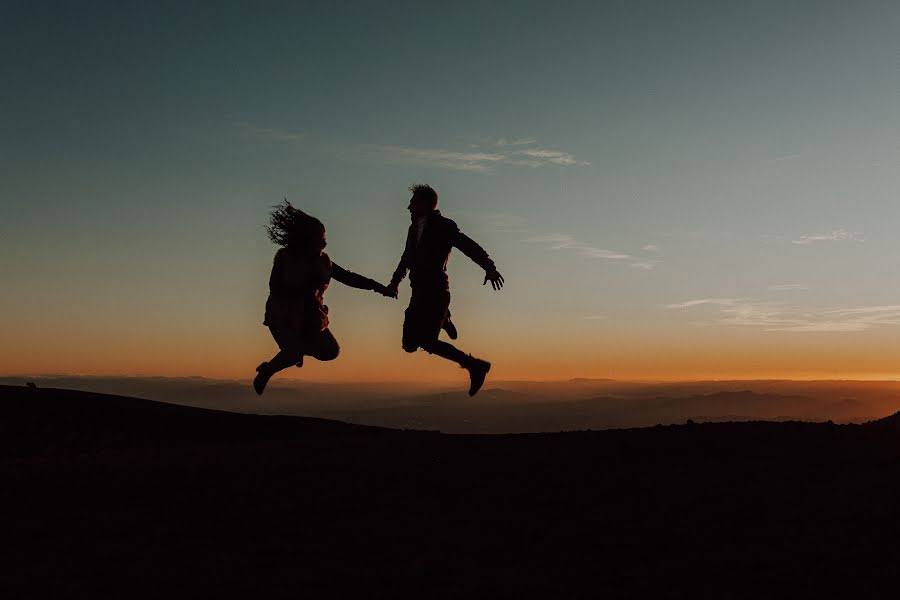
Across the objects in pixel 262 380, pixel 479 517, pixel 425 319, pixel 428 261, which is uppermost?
pixel 428 261

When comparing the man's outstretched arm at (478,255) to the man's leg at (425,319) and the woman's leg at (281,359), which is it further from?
the woman's leg at (281,359)

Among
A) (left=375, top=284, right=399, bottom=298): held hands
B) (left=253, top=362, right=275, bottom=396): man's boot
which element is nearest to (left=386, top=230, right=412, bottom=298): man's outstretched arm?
(left=375, top=284, right=399, bottom=298): held hands

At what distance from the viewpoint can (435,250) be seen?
34.1 ft

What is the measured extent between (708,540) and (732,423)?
197 inches

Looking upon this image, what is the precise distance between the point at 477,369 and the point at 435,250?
180 cm

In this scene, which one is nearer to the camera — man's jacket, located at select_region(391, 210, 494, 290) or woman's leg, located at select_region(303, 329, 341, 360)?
man's jacket, located at select_region(391, 210, 494, 290)

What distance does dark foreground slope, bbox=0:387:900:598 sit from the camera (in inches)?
215

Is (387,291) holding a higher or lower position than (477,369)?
higher

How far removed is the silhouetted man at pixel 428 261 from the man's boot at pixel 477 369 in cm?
74

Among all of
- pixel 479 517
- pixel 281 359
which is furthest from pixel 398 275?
pixel 479 517

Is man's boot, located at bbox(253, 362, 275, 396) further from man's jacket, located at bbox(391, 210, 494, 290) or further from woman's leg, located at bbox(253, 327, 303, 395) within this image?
man's jacket, located at bbox(391, 210, 494, 290)

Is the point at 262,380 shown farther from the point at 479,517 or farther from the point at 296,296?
the point at 479,517

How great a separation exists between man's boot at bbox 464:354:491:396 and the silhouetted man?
29.3 inches

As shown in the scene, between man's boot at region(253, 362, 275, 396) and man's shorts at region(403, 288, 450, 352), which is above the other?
man's shorts at region(403, 288, 450, 352)
